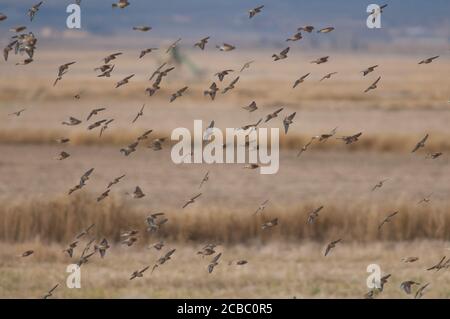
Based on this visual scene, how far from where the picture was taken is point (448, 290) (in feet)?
52.9

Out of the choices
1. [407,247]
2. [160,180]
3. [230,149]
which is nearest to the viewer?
[407,247]

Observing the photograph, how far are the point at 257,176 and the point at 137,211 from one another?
10.9m

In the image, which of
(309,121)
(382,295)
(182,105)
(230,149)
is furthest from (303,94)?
(382,295)

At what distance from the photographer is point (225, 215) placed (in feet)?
68.0

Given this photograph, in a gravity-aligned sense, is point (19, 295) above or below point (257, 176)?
above

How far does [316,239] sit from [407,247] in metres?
1.60

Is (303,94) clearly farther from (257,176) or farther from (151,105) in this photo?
(257,176)

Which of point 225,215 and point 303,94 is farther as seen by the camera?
point 303,94

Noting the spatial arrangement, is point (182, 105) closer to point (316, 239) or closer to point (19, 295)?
point (316, 239)

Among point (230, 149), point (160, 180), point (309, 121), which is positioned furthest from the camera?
point (309, 121)

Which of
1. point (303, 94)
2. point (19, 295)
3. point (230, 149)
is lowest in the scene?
point (303, 94)

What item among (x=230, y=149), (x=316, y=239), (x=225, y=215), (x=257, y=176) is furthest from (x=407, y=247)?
(x=230, y=149)

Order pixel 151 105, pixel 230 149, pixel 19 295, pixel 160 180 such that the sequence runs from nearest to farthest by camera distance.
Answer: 1. pixel 19 295
2. pixel 160 180
3. pixel 230 149
4. pixel 151 105

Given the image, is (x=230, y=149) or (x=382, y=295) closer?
(x=382, y=295)
